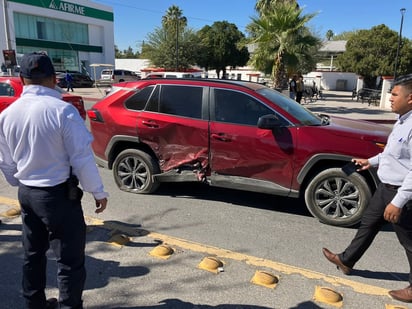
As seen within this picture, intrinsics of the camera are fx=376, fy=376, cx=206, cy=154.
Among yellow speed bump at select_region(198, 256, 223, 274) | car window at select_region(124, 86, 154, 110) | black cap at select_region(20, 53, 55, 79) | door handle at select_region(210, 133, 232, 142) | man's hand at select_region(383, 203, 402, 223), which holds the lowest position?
yellow speed bump at select_region(198, 256, 223, 274)

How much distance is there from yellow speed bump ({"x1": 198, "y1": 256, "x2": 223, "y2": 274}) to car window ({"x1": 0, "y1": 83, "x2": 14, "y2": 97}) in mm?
7529

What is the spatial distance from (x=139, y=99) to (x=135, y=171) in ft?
3.43

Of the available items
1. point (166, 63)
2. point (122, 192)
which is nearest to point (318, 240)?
point (122, 192)

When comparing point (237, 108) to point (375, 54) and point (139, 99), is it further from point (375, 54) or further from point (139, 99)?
point (375, 54)

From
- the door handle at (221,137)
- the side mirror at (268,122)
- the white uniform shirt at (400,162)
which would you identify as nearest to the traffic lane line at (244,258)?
the white uniform shirt at (400,162)

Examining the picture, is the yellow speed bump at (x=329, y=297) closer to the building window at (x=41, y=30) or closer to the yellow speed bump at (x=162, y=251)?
the yellow speed bump at (x=162, y=251)

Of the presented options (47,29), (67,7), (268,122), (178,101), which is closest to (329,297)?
(268,122)

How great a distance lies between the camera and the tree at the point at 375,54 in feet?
105

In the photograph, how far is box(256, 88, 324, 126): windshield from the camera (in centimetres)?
473

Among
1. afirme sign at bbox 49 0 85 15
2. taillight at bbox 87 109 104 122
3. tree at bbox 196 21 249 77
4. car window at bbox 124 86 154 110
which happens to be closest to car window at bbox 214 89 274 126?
car window at bbox 124 86 154 110

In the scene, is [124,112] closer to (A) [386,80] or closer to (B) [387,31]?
(A) [386,80]

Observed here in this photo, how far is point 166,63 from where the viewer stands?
142ft

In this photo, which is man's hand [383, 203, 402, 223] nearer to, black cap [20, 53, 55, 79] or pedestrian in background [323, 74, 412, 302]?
pedestrian in background [323, 74, 412, 302]

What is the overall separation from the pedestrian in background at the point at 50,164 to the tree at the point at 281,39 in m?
15.1
